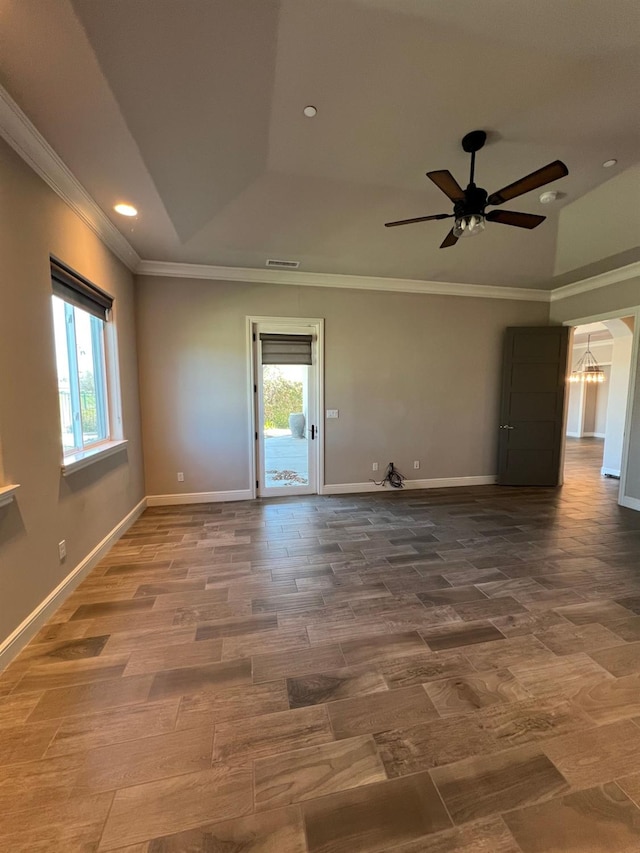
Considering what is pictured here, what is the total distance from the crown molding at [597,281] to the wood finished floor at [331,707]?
3.52 m

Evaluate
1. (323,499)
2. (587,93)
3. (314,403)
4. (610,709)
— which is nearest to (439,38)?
(587,93)

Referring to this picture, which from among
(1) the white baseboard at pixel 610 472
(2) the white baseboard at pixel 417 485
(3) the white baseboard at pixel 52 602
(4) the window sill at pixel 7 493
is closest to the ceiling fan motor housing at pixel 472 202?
(4) the window sill at pixel 7 493

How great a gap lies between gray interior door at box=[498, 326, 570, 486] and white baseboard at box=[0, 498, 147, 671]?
A: 5187mm

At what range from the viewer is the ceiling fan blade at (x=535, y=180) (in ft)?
6.20

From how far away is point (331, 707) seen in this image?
1.61m

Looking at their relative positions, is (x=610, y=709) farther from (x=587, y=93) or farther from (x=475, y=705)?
(x=587, y=93)

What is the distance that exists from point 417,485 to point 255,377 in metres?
2.82

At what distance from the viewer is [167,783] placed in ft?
4.23

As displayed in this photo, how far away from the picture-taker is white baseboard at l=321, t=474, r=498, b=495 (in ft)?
16.1

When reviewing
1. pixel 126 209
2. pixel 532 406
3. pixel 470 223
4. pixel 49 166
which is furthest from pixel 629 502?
pixel 49 166

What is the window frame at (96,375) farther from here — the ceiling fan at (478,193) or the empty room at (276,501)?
the ceiling fan at (478,193)

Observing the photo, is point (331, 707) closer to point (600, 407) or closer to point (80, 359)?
point (80, 359)

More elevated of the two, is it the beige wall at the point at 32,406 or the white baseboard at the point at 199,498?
the beige wall at the point at 32,406

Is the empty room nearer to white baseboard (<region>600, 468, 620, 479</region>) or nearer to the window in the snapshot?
the window
